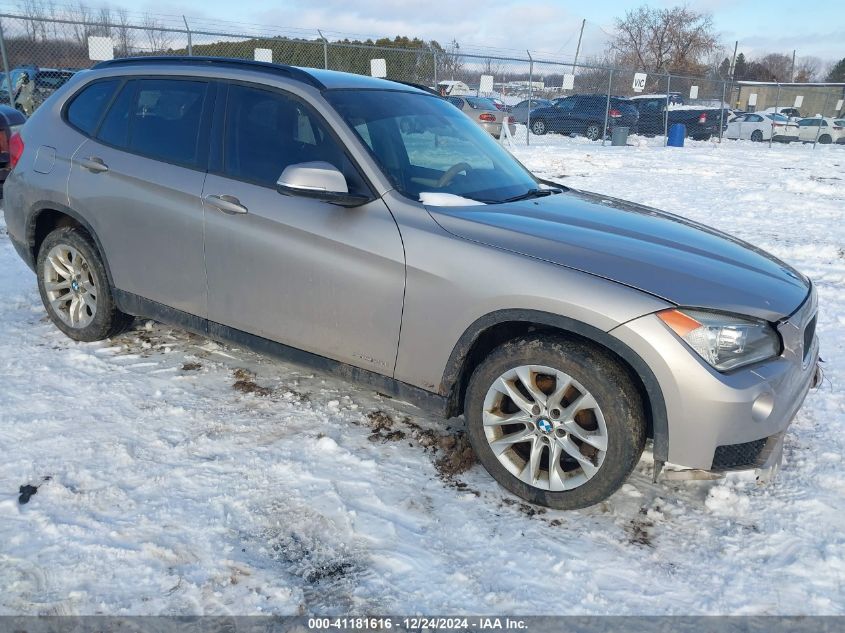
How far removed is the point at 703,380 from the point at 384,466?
1498 millimetres

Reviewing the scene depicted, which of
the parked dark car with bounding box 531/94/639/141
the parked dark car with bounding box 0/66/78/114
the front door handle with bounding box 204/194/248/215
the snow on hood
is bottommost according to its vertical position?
the front door handle with bounding box 204/194/248/215

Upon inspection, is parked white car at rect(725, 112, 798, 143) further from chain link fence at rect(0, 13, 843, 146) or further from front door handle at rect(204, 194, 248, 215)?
front door handle at rect(204, 194, 248, 215)

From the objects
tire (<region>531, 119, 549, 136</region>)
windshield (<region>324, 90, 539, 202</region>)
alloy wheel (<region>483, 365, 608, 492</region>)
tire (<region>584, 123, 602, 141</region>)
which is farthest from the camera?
tire (<region>531, 119, 549, 136</region>)

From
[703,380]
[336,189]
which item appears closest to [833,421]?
[703,380]

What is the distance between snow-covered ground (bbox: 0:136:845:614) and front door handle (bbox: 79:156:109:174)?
1.17 m

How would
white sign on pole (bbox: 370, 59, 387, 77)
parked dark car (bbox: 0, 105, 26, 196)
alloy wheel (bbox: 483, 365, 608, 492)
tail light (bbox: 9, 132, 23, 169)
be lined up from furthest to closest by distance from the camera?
white sign on pole (bbox: 370, 59, 387, 77)
parked dark car (bbox: 0, 105, 26, 196)
tail light (bbox: 9, 132, 23, 169)
alloy wheel (bbox: 483, 365, 608, 492)

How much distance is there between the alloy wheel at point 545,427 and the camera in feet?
8.97

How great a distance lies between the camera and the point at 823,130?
2741 cm

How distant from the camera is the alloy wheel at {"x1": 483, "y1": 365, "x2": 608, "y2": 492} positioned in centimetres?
273

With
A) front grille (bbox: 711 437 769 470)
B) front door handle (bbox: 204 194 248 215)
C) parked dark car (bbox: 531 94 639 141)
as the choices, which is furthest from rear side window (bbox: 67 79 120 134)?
parked dark car (bbox: 531 94 639 141)

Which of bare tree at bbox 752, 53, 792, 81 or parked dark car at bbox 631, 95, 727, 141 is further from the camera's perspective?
bare tree at bbox 752, 53, 792, 81

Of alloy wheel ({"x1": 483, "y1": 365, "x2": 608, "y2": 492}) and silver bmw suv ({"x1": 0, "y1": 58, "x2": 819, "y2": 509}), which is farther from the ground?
silver bmw suv ({"x1": 0, "y1": 58, "x2": 819, "y2": 509})

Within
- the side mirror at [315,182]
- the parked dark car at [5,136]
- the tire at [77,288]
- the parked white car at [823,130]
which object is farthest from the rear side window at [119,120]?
the parked white car at [823,130]

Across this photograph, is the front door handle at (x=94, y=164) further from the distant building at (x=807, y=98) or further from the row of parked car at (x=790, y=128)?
the distant building at (x=807, y=98)
